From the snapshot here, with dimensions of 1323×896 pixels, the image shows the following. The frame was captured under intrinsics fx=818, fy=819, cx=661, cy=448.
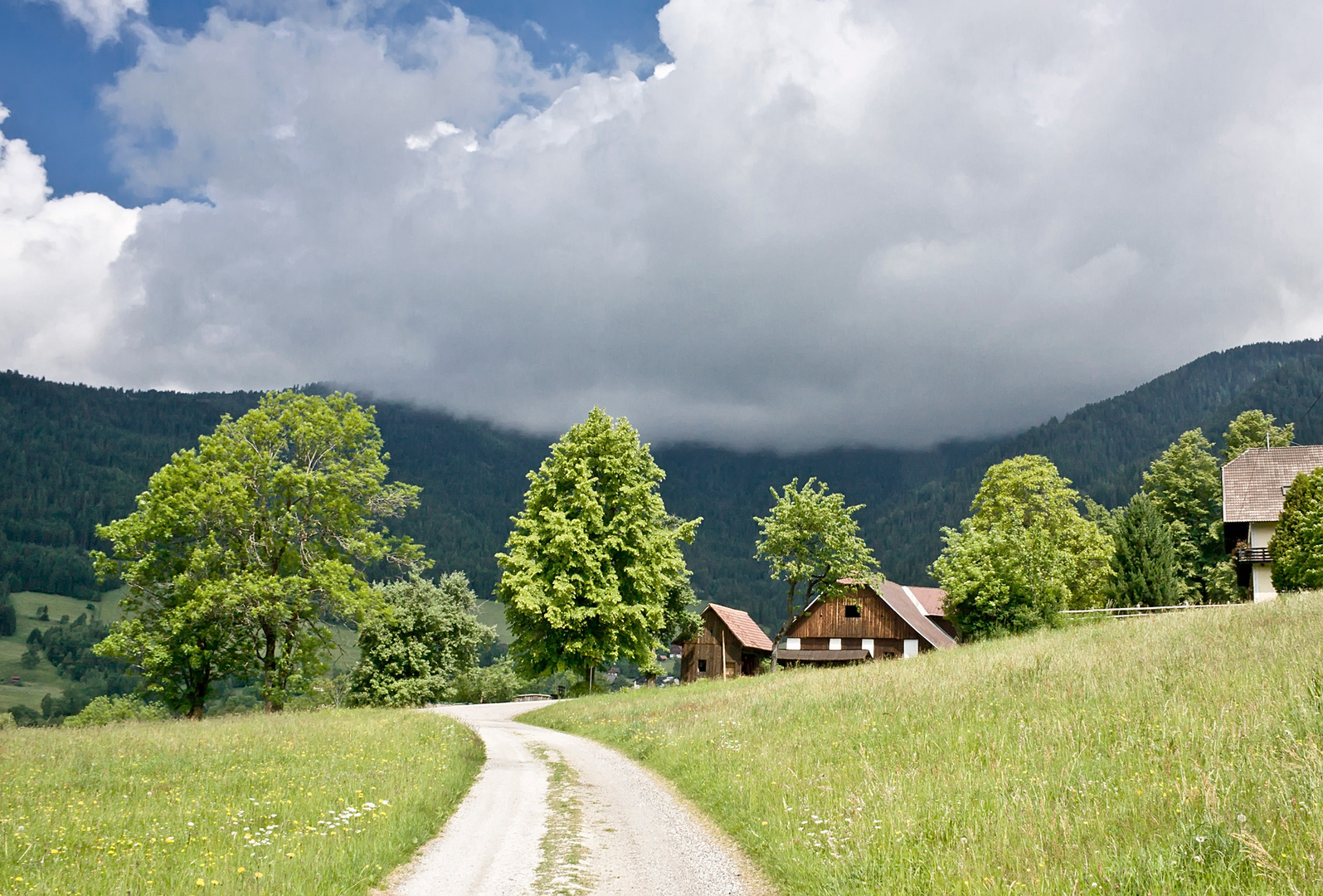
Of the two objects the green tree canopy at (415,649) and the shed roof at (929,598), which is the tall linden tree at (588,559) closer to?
the green tree canopy at (415,649)

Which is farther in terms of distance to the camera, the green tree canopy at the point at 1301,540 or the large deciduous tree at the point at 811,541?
the large deciduous tree at the point at 811,541

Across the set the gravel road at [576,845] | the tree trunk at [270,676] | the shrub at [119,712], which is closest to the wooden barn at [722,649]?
the shrub at [119,712]

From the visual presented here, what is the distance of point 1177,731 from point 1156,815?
9.85 feet

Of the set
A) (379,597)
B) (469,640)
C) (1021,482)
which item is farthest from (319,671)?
(1021,482)

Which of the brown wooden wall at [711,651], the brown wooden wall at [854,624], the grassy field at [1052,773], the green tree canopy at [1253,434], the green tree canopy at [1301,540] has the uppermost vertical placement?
the green tree canopy at [1253,434]

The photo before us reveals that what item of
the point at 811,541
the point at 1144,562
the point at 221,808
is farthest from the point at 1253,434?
the point at 221,808

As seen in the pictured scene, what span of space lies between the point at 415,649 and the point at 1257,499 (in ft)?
185

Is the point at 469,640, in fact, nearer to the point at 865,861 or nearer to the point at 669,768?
the point at 669,768

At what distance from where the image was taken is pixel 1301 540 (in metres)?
41.2

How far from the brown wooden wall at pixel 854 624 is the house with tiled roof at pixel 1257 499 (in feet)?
83.5

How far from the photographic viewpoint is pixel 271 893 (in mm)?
8211

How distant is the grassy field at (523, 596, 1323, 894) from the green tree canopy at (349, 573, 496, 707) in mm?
37862

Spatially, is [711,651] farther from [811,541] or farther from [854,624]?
[811,541]

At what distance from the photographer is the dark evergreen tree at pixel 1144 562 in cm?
5481
